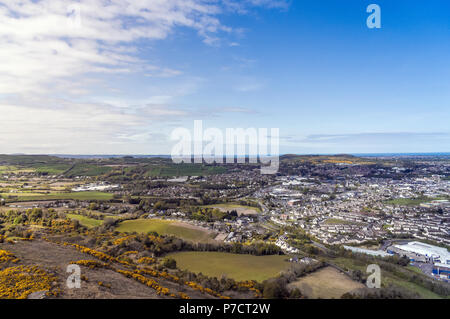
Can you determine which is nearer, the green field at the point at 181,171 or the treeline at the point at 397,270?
the treeline at the point at 397,270

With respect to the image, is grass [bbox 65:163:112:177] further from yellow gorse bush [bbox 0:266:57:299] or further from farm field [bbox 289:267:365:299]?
farm field [bbox 289:267:365:299]

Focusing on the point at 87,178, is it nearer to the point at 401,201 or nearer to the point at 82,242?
the point at 82,242

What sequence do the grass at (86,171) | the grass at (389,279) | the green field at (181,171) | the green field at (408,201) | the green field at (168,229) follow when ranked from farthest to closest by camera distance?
the green field at (181,171)
the grass at (86,171)
the green field at (408,201)
the green field at (168,229)
the grass at (389,279)

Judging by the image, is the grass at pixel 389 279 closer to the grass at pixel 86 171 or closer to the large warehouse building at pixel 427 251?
the large warehouse building at pixel 427 251

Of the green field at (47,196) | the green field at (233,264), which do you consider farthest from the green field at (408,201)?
the green field at (47,196)

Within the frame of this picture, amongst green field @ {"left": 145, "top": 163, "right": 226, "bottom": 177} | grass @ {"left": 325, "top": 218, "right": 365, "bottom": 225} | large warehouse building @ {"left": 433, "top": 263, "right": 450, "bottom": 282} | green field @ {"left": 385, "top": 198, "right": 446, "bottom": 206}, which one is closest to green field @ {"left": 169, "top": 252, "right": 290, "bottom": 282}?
large warehouse building @ {"left": 433, "top": 263, "right": 450, "bottom": 282}

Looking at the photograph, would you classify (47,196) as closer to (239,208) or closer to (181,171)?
(239,208)

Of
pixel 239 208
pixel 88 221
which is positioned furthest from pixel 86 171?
pixel 239 208
